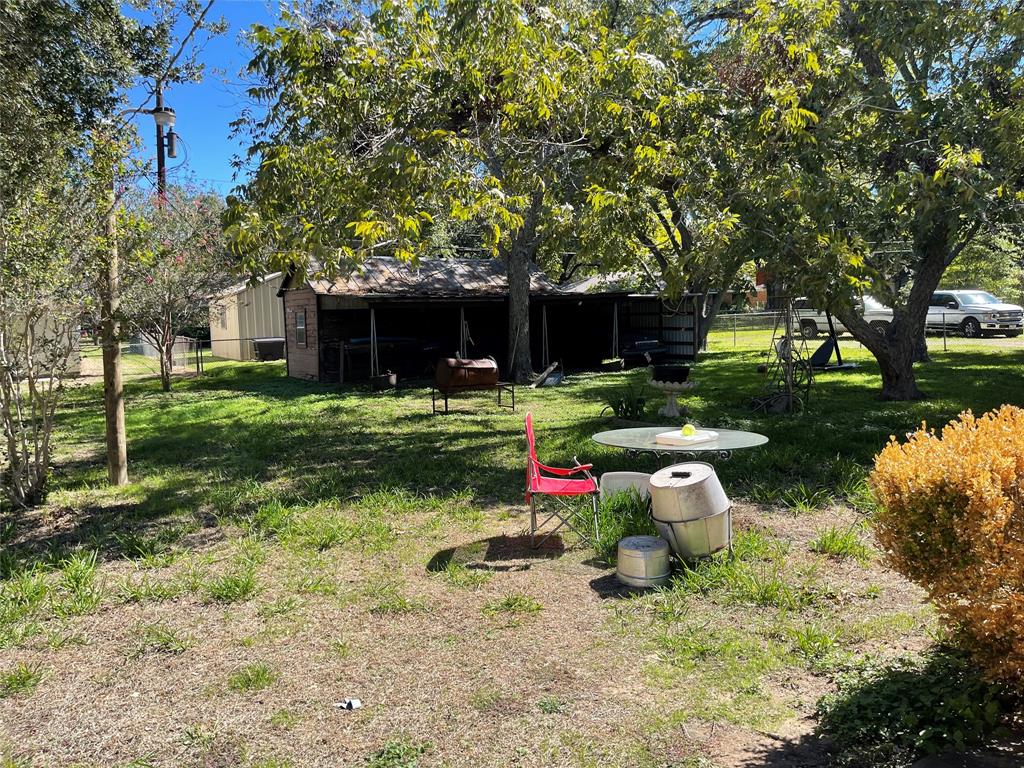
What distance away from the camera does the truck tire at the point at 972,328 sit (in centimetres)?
2683

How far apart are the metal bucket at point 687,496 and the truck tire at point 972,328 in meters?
26.9

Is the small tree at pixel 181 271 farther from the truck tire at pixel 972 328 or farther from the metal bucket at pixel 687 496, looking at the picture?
the truck tire at pixel 972 328

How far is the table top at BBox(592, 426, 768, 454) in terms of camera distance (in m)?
5.59

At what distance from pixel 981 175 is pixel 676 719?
726 cm

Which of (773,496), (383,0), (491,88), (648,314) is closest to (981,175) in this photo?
(773,496)

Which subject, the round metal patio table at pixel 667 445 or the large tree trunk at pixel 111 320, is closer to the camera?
the round metal patio table at pixel 667 445

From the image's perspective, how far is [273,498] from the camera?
22.9 feet

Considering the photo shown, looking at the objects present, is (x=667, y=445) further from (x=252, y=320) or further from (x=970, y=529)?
(x=252, y=320)

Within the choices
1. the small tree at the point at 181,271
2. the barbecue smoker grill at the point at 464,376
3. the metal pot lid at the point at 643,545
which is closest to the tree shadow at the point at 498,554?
the metal pot lid at the point at 643,545

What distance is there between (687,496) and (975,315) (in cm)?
2729

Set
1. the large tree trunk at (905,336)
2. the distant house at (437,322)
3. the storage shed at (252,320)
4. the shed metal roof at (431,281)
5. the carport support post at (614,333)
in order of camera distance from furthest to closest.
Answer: the storage shed at (252,320), the carport support post at (614,333), the distant house at (437,322), the shed metal roof at (431,281), the large tree trunk at (905,336)

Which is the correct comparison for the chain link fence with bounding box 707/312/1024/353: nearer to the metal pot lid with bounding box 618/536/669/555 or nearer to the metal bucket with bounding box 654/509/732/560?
the metal bucket with bounding box 654/509/732/560

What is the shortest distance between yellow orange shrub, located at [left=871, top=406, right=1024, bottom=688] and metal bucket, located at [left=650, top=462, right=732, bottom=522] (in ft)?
6.05

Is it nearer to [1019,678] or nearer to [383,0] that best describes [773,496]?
[1019,678]
